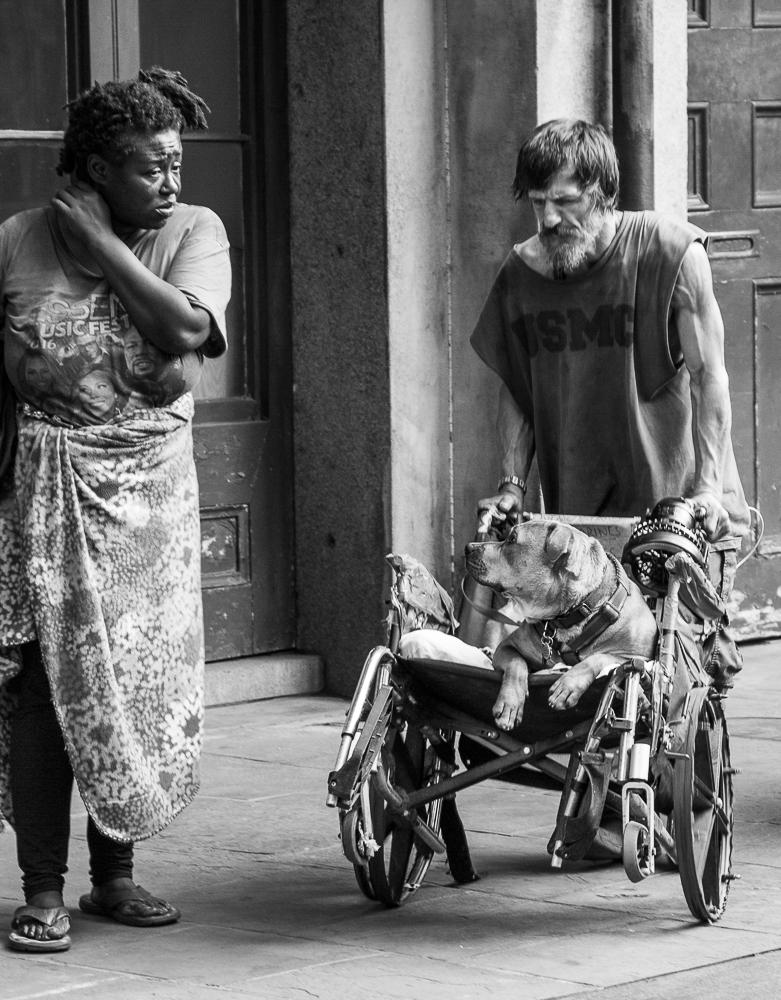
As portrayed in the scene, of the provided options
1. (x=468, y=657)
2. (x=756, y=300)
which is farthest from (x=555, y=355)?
(x=756, y=300)

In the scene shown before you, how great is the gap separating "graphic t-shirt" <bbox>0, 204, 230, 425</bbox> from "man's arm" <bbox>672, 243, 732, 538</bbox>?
1.24 meters

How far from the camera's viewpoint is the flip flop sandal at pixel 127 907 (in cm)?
503

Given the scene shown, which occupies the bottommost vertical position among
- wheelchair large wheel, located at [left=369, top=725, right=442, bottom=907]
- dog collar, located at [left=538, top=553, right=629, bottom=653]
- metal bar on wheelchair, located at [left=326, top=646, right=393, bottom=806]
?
wheelchair large wheel, located at [left=369, top=725, right=442, bottom=907]

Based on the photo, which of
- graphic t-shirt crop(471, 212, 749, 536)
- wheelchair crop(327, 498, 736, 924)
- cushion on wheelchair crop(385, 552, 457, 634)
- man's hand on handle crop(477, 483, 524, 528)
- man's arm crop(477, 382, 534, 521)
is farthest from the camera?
man's arm crop(477, 382, 534, 521)

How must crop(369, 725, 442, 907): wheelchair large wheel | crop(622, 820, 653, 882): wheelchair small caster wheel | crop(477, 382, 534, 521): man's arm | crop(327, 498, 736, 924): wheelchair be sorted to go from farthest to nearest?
1. crop(477, 382, 534, 521): man's arm
2. crop(369, 725, 442, 907): wheelchair large wheel
3. crop(327, 498, 736, 924): wheelchair
4. crop(622, 820, 653, 882): wheelchair small caster wheel

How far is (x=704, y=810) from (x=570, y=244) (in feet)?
4.76

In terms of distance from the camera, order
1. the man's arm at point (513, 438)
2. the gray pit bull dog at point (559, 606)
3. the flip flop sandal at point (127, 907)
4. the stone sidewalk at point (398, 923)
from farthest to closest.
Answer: the man's arm at point (513, 438) → the flip flop sandal at point (127, 907) → the gray pit bull dog at point (559, 606) → the stone sidewalk at point (398, 923)

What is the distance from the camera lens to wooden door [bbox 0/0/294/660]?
24.7 feet

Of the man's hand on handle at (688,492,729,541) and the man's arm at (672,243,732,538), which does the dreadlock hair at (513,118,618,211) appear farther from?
the man's hand on handle at (688,492,729,541)

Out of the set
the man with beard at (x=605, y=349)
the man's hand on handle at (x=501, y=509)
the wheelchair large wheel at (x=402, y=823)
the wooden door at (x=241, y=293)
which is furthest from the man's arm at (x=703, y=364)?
the wooden door at (x=241, y=293)

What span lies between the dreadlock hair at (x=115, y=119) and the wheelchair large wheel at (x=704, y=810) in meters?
1.82

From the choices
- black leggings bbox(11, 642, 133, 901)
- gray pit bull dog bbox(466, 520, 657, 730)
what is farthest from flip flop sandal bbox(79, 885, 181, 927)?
gray pit bull dog bbox(466, 520, 657, 730)

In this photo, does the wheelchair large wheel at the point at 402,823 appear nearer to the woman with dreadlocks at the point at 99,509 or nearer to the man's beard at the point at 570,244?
the woman with dreadlocks at the point at 99,509

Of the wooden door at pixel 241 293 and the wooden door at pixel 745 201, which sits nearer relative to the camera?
the wooden door at pixel 241 293
